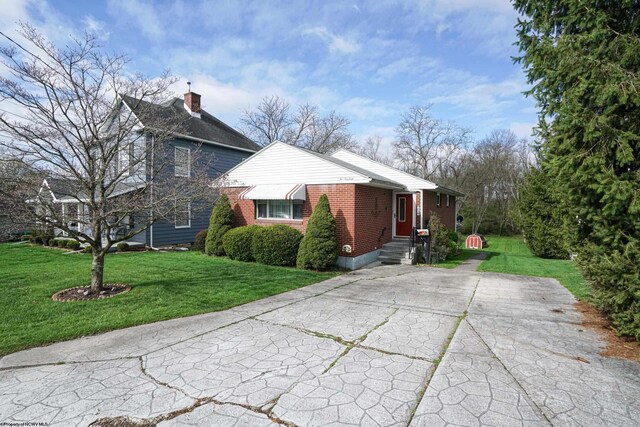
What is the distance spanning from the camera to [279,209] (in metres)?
12.9

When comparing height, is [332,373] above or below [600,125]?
below

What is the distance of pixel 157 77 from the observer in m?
7.45

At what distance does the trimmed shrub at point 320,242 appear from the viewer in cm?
1055

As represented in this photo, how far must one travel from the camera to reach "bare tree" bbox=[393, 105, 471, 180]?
113 feet

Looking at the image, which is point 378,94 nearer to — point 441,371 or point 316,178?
point 316,178

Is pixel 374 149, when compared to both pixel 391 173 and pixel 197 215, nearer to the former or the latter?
pixel 391 173

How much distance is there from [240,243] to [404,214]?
7610 millimetres

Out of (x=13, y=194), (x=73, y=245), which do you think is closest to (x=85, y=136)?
(x=13, y=194)

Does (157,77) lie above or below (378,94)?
below

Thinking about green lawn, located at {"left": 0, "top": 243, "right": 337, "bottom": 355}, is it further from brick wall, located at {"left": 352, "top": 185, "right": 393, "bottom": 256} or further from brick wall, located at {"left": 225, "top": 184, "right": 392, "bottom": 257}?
brick wall, located at {"left": 352, "top": 185, "right": 393, "bottom": 256}

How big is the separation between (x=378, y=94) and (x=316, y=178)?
8.41 m

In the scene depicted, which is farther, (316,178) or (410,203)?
(410,203)

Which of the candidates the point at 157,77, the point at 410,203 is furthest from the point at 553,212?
the point at 157,77

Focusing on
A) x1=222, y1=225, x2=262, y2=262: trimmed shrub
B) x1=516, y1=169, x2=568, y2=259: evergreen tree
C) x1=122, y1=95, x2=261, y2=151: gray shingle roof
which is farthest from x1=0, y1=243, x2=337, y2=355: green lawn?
x1=516, y1=169, x2=568, y2=259: evergreen tree
